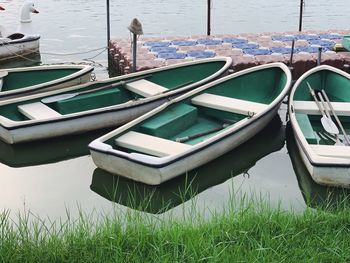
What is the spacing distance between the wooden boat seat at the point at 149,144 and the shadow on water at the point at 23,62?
7.00 metres

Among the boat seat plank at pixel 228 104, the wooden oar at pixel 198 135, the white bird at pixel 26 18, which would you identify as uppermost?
the white bird at pixel 26 18

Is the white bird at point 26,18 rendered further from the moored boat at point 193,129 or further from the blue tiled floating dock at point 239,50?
the moored boat at point 193,129

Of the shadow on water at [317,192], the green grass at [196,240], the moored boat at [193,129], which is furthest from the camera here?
the moored boat at [193,129]

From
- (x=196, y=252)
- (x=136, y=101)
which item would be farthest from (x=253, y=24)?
(x=196, y=252)

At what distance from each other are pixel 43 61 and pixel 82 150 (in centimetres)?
633

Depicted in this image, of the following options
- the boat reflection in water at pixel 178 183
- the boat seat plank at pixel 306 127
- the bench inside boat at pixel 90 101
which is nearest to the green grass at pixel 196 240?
the boat reflection in water at pixel 178 183

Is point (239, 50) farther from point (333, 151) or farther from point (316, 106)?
point (333, 151)

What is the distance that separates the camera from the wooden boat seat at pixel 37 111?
23.1ft

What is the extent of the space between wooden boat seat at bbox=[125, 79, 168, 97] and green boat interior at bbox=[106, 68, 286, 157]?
724 millimetres

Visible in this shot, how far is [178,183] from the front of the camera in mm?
6016

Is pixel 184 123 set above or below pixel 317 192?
above

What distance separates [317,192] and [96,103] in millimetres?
3596

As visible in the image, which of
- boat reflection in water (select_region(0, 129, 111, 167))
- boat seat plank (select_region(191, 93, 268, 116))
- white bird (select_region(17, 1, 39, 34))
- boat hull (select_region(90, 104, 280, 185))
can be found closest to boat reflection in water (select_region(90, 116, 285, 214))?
boat hull (select_region(90, 104, 280, 185))

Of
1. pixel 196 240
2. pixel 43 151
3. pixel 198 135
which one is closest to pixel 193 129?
pixel 198 135
